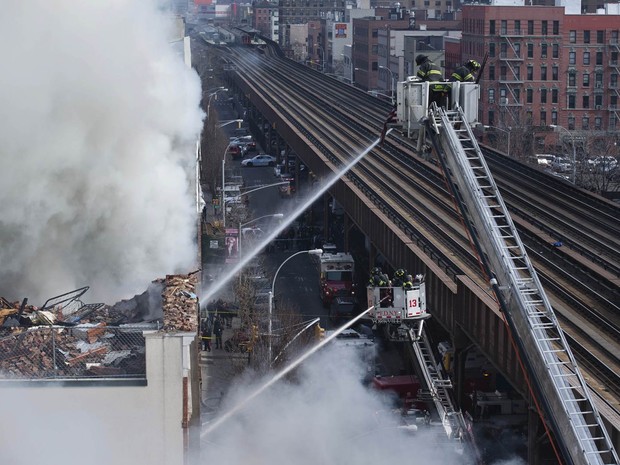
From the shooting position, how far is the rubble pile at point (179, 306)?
17.5 meters

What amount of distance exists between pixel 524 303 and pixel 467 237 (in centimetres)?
1568

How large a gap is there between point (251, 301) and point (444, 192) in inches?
430

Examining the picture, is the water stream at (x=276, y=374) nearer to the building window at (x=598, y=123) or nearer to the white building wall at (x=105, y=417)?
the white building wall at (x=105, y=417)

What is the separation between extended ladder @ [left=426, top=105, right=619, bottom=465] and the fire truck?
21288 millimetres

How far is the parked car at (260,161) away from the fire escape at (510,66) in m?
13.7

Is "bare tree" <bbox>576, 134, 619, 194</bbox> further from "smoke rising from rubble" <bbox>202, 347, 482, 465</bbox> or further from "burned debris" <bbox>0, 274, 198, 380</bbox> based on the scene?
"burned debris" <bbox>0, 274, 198, 380</bbox>

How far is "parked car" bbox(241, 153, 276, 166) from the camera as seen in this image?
73000 millimetres

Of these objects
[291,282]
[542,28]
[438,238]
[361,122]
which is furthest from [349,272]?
[542,28]

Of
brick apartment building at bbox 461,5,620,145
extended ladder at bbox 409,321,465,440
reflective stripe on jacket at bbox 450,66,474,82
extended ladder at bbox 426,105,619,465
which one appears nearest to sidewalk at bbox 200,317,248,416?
extended ladder at bbox 409,321,465,440

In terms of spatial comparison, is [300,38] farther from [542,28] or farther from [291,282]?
[291,282]

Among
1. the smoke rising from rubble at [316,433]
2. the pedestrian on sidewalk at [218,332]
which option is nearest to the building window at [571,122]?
the pedestrian on sidewalk at [218,332]

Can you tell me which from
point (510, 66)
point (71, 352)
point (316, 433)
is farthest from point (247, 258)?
point (510, 66)

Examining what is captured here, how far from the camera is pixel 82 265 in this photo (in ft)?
85.8

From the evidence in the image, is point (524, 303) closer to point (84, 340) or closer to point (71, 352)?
point (71, 352)
